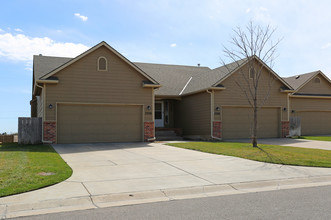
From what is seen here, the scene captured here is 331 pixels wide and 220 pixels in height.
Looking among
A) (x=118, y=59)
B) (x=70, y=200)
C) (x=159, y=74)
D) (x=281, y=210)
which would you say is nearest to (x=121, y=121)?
(x=118, y=59)

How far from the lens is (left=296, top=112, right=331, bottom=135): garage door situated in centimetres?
2653

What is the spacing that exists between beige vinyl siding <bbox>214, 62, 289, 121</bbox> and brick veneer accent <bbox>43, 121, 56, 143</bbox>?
395 inches

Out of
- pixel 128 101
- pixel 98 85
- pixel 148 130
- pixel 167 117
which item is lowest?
pixel 148 130

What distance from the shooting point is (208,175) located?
28.9 feet

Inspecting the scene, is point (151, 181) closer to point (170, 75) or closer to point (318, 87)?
point (170, 75)

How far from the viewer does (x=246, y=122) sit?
2241 centimetres

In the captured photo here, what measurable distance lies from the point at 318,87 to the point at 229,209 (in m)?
24.7

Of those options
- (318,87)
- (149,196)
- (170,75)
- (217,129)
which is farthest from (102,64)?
(318,87)

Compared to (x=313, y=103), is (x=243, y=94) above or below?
above

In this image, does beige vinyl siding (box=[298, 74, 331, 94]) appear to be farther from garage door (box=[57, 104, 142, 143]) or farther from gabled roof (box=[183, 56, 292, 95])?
garage door (box=[57, 104, 142, 143])

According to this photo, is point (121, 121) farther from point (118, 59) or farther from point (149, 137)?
point (118, 59)

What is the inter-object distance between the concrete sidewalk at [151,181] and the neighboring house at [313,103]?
664 inches

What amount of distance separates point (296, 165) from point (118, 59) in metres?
12.2

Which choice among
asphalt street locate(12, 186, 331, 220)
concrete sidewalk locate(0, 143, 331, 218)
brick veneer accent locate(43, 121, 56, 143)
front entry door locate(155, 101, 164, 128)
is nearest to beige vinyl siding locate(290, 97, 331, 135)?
front entry door locate(155, 101, 164, 128)
